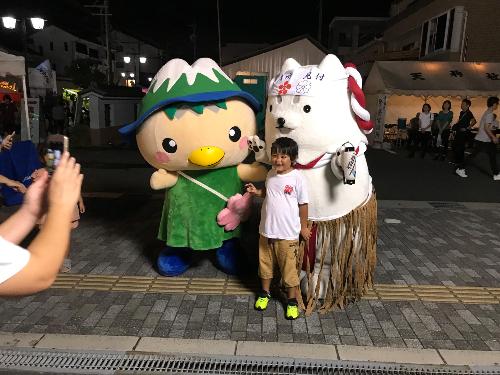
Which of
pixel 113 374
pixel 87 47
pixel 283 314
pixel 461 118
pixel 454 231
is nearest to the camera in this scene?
pixel 113 374

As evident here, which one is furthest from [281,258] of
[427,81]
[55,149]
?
[427,81]

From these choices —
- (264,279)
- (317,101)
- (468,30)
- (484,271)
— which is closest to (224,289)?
(264,279)

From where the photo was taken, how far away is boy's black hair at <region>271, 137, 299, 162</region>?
3.19 metres

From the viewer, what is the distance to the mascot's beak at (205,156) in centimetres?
364

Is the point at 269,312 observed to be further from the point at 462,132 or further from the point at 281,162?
the point at 462,132

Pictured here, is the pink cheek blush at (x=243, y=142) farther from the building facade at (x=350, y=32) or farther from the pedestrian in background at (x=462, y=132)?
the building facade at (x=350, y=32)

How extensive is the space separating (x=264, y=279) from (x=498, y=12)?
1774cm

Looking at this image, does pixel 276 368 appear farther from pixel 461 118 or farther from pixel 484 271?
pixel 461 118

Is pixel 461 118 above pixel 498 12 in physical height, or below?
below

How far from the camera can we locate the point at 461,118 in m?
10.1

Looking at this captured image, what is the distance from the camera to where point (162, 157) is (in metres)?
3.78

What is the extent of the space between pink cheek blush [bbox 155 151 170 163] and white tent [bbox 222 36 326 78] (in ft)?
43.6

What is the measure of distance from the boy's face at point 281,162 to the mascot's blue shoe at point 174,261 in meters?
1.64

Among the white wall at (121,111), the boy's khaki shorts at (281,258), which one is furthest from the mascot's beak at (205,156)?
the white wall at (121,111)
